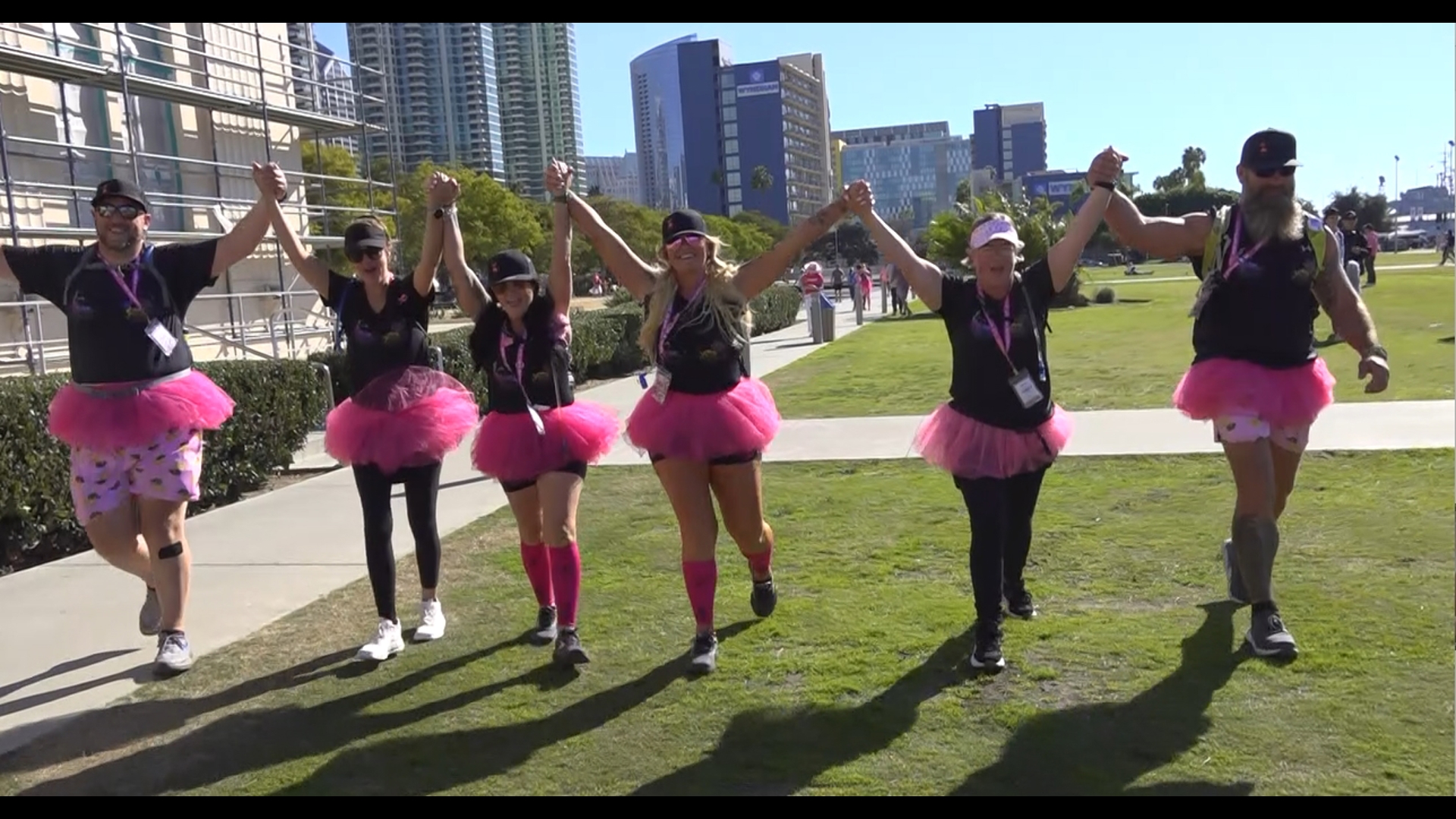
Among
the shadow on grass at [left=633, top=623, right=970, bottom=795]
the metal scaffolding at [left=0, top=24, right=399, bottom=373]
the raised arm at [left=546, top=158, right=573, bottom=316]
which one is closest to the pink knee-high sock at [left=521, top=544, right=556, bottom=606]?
the raised arm at [left=546, top=158, right=573, bottom=316]

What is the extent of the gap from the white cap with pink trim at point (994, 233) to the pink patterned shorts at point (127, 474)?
11.2ft

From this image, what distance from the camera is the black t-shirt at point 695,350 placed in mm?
4566

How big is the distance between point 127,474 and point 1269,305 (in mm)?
4699

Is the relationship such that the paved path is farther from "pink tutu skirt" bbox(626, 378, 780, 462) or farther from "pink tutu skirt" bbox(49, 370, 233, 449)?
"pink tutu skirt" bbox(626, 378, 780, 462)

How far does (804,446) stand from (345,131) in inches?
684

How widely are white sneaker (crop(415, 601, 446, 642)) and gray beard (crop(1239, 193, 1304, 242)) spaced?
383 cm

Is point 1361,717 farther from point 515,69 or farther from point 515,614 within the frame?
point 515,69

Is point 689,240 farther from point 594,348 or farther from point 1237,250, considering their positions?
point 594,348

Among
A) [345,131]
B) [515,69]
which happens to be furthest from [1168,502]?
[515,69]

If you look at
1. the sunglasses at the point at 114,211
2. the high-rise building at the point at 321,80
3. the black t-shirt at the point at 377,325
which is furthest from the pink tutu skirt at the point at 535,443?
the high-rise building at the point at 321,80

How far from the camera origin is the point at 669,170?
135250mm

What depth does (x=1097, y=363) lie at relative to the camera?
15.2 metres

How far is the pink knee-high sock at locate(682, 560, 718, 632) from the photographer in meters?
4.62

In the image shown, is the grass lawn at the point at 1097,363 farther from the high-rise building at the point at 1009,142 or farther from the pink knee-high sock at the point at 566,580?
the high-rise building at the point at 1009,142
